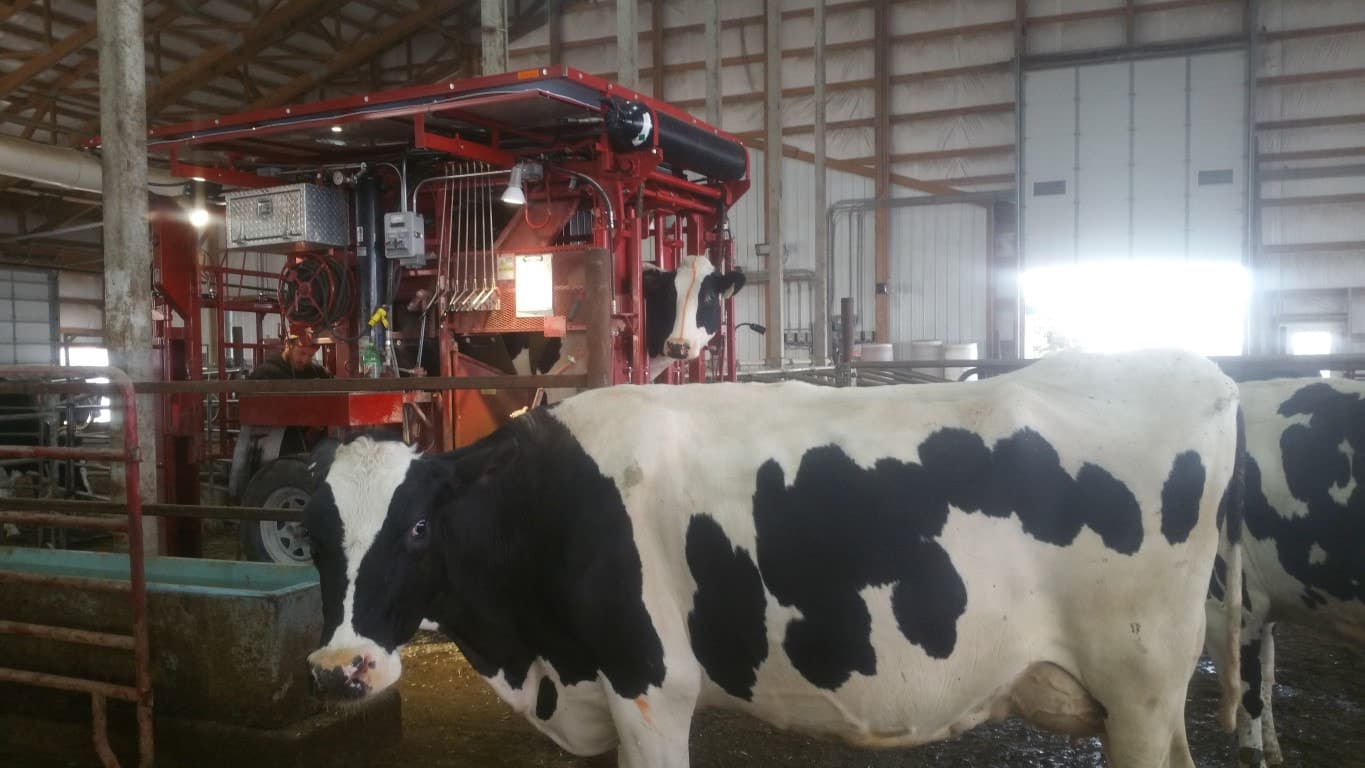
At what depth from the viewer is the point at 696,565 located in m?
2.27

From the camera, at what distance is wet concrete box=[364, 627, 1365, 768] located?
11.9 feet

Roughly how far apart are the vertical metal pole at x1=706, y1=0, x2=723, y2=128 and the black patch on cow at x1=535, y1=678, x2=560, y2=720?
36.6ft

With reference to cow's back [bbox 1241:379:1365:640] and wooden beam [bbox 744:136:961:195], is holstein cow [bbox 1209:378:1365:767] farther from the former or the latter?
wooden beam [bbox 744:136:961:195]

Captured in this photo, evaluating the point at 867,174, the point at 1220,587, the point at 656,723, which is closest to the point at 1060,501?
the point at 656,723

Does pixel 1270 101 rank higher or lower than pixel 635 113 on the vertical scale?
higher

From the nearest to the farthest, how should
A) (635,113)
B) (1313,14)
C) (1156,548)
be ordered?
(1156,548) < (635,113) < (1313,14)

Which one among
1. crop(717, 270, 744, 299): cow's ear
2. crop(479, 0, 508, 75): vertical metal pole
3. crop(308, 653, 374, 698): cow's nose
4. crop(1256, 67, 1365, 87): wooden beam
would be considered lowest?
crop(308, 653, 374, 698): cow's nose

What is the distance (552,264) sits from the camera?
6.83 metres

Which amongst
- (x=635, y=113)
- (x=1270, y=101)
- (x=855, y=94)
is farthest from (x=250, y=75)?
(x=1270, y=101)

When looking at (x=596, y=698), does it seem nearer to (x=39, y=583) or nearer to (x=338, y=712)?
(x=338, y=712)

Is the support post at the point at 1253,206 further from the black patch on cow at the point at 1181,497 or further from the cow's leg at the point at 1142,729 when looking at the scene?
the cow's leg at the point at 1142,729

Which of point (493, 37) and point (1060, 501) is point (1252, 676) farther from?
point (493, 37)

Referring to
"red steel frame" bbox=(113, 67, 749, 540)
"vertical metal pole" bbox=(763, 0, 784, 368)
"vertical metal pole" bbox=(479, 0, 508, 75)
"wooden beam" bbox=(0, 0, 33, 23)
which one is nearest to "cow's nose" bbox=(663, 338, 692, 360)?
"red steel frame" bbox=(113, 67, 749, 540)

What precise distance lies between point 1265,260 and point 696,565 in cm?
1998
